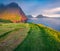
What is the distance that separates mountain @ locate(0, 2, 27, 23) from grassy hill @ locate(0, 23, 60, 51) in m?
0.11

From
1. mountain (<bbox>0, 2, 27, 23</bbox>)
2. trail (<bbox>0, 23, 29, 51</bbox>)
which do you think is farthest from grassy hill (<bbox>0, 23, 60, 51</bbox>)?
mountain (<bbox>0, 2, 27, 23</bbox>)

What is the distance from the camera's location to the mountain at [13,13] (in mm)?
2891

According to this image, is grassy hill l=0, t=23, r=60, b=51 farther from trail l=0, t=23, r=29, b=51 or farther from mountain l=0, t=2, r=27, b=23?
mountain l=0, t=2, r=27, b=23

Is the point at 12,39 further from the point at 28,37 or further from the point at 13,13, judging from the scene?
the point at 13,13

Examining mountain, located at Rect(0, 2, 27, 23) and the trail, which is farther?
mountain, located at Rect(0, 2, 27, 23)

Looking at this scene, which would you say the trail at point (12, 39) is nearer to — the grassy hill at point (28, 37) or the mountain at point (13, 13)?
the grassy hill at point (28, 37)

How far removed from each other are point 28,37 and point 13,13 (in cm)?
55

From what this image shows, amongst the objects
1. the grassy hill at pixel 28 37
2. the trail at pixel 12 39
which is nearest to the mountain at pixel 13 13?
the grassy hill at pixel 28 37

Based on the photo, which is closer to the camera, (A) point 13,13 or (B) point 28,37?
(B) point 28,37

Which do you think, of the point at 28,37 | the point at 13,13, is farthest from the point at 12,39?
the point at 13,13

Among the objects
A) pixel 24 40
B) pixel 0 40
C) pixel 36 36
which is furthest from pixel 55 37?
pixel 0 40

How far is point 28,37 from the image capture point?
2686 millimetres

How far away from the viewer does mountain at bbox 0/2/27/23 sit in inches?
114

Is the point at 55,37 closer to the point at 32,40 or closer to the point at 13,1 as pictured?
the point at 32,40
